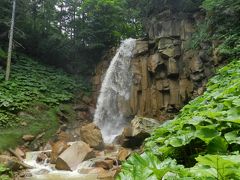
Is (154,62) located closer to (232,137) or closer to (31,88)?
(31,88)

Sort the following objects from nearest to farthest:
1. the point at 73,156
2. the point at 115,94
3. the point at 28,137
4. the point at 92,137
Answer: the point at 73,156, the point at 92,137, the point at 28,137, the point at 115,94

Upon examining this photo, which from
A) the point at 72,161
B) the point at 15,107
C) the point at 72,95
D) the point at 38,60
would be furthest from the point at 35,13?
the point at 72,161

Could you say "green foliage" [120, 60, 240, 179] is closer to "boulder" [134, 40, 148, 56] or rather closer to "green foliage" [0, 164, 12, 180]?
"green foliage" [0, 164, 12, 180]

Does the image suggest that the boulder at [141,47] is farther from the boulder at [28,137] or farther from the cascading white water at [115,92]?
the boulder at [28,137]

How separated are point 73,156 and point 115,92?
27.1 ft

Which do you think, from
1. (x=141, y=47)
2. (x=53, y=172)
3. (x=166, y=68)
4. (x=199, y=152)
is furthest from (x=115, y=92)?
(x=199, y=152)

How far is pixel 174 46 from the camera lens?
52.8 ft

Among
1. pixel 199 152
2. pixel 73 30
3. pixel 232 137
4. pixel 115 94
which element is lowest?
pixel 199 152

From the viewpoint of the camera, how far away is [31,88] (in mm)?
17781

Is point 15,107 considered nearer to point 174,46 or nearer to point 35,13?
point 174,46

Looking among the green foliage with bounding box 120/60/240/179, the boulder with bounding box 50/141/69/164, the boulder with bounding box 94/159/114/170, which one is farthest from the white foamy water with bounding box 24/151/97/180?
the green foliage with bounding box 120/60/240/179

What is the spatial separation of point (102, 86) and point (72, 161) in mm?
9609

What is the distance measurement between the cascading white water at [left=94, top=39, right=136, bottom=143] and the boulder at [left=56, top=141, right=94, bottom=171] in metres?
5.34

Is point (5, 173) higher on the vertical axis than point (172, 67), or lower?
lower
